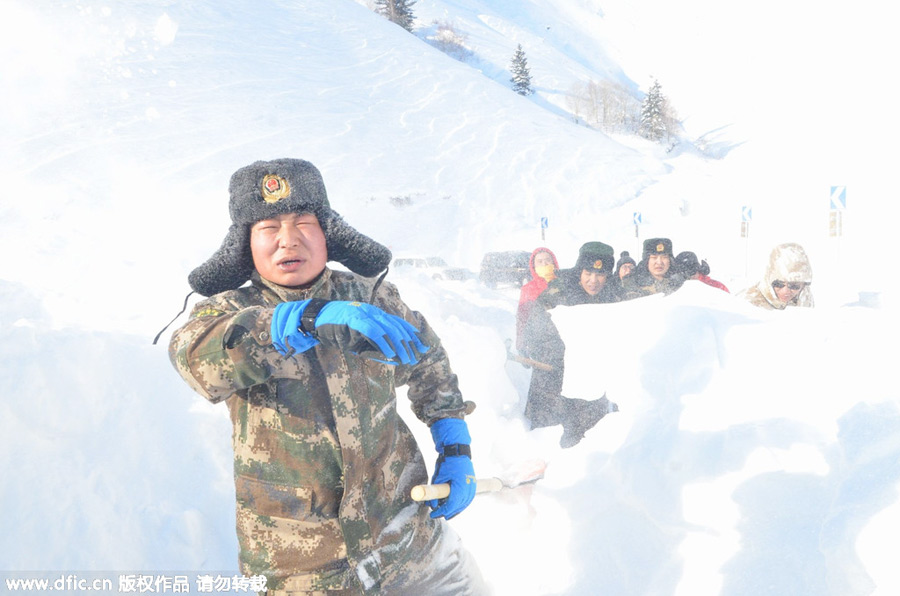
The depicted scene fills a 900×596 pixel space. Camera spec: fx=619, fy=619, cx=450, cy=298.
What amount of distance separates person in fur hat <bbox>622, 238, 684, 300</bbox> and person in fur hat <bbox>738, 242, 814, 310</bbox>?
1.20 meters

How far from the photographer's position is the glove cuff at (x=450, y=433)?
191 cm

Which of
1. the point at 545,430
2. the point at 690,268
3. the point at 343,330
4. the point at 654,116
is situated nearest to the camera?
the point at 343,330

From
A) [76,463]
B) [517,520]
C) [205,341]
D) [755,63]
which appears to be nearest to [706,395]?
[517,520]

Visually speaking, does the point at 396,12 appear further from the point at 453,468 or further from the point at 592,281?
the point at 453,468

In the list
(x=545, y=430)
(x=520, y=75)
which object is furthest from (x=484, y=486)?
(x=520, y=75)

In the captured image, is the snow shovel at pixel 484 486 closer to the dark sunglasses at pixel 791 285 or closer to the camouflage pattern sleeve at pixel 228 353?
the camouflage pattern sleeve at pixel 228 353

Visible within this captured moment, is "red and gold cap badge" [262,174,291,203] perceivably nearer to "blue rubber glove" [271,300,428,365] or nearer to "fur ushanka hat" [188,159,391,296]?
"fur ushanka hat" [188,159,391,296]

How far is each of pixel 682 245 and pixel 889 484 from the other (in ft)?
72.5

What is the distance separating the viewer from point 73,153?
17656mm

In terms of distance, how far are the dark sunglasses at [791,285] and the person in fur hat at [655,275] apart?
1263 millimetres

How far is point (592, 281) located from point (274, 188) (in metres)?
3.66

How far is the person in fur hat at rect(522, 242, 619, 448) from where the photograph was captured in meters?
4.18

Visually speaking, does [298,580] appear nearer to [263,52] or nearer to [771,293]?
[771,293]

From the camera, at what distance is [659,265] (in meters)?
5.55
